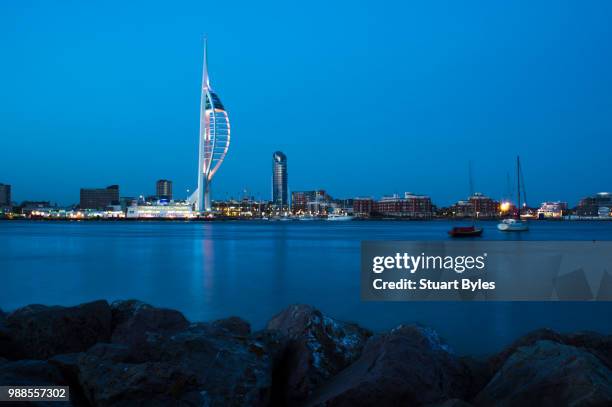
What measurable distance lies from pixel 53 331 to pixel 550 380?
185 inches

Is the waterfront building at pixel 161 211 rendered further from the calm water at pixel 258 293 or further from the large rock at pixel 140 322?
the large rock at pixel 140 322

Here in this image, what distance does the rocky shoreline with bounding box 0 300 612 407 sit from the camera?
3.67 meters

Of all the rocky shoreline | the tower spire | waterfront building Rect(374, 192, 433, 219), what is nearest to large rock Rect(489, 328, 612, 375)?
the rocky shoreline

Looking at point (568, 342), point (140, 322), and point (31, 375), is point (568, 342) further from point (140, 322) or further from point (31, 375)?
point (31, 375)

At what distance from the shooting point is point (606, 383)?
349 cm

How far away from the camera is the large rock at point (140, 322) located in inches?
239

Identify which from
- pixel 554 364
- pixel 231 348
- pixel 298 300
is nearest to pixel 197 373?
pixel 231 348

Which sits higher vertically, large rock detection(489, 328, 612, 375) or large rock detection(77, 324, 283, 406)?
large rock detection(77, 324, 283, 406)

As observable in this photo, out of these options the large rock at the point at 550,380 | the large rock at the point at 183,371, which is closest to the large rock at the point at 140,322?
the large rock at the point at 183,371

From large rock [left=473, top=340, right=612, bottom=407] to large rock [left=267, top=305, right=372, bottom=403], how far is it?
1291 millimetres

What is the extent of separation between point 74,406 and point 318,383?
1.85 metres

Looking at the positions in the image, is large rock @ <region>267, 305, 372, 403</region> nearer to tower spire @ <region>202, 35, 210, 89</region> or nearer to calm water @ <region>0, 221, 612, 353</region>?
calm water @ <region>0, 221, 612, 353</region>

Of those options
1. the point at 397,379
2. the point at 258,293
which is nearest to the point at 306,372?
Answer: the point at 397,379

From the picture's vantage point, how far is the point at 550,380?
371 centimetres
